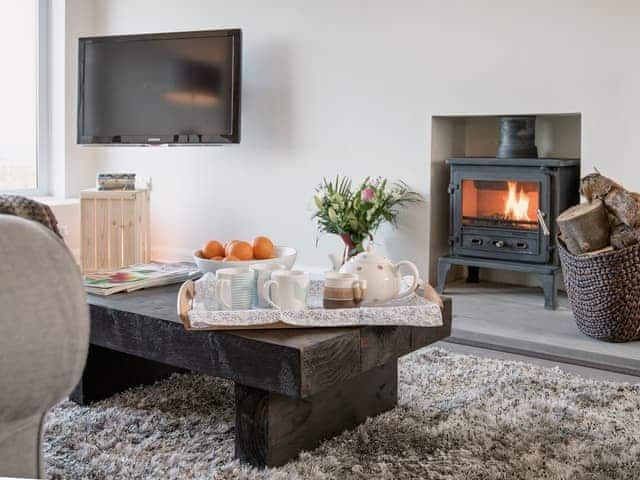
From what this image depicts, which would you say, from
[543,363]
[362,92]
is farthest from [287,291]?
[362,92]

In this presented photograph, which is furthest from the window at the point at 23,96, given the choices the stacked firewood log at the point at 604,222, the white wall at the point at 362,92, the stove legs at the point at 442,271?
the stacked firewood log at the point at 604,222

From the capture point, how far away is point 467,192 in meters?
4.09

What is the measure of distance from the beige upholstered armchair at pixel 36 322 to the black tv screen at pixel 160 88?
A: 3935 mm

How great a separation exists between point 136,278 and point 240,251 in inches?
12.9

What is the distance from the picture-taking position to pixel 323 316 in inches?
71.7

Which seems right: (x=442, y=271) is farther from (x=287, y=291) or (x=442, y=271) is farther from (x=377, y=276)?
(x=287, y=291)

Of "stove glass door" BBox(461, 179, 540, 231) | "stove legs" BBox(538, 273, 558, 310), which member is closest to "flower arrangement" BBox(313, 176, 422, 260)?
"stove glass door" BBox(461, 179, 540, 231)

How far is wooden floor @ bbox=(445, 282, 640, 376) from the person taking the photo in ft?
9.58

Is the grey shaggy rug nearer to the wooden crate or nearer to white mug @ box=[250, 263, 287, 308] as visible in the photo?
white mug @ box=[250, 263, 287, 308]

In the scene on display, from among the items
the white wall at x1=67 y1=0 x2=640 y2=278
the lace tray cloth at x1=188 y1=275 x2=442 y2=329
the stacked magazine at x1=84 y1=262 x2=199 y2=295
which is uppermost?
the white wall at x1=67 y1=0 x2=640 y2=278

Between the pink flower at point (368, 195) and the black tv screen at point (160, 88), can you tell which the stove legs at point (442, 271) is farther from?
the black tv screen at point (160, 88)

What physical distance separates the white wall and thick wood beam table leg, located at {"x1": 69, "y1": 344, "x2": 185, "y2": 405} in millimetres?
2158

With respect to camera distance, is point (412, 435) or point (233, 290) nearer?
point (233, 290)

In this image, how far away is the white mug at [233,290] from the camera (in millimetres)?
1898
